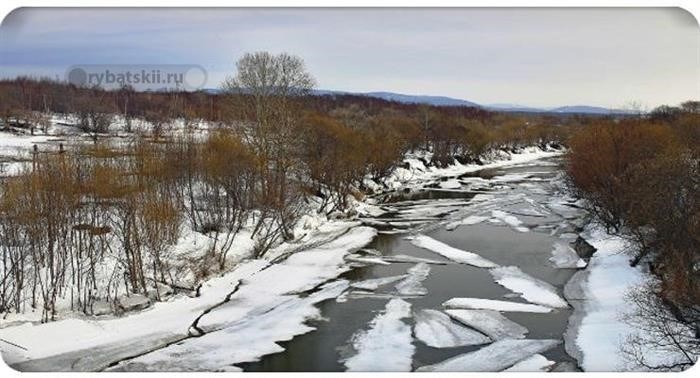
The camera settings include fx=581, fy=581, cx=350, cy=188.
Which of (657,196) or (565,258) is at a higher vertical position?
(657,196)

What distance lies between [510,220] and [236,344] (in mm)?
16507

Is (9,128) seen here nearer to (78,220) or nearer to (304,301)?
(78,220)

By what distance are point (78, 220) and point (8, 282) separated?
220 centimetres

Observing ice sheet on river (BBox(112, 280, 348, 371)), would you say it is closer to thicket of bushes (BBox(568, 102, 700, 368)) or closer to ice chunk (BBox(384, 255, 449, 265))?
ice chunk (BBox(384, 255, 449, 265))

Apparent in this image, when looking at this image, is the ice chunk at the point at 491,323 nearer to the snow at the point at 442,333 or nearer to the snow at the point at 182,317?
the snow at the point at 442,333

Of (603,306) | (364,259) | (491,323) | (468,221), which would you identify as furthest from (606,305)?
(468,221)

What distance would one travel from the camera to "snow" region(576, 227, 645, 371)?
10.7 m

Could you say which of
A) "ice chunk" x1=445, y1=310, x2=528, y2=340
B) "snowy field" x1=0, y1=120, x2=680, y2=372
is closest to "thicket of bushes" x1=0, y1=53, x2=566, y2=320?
"snowy field" x1=0, y1=120, x2=680, y2=372

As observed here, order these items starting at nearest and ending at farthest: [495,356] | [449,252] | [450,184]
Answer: [495,356] < [449,252] < [450,184]

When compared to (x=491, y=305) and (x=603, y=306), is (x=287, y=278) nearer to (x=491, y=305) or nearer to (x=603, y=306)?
(x=491, y=305)

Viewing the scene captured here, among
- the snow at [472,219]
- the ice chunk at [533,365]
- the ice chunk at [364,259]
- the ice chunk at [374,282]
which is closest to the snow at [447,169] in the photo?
the snow at [472,219]

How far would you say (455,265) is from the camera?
57.1ft

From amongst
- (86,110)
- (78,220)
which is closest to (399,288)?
(78,220)

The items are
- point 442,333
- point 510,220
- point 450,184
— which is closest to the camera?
point 442,333
